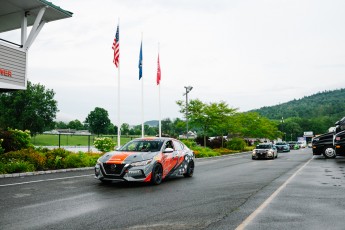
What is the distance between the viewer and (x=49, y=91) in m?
86.3

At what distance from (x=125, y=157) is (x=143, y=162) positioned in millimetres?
543

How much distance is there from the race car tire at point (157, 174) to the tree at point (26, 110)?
70.6 m

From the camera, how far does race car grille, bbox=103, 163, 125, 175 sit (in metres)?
10.6

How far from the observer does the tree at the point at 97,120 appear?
13125cm

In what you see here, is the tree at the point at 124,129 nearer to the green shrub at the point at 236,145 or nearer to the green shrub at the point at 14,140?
the green shrub at the point at 236,145

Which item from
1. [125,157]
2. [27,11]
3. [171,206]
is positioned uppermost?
[27,11]

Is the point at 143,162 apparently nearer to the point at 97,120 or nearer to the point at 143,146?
the point at 143,146

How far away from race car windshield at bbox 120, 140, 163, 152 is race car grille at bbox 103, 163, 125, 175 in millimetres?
1431

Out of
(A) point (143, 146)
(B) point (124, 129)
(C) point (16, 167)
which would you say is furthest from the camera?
(B) point (124, 129)

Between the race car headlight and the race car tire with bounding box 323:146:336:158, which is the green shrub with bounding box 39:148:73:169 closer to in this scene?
the race car headlight

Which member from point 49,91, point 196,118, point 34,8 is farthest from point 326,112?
point 34,8

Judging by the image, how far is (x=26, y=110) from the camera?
7944cm

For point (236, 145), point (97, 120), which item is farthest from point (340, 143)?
point (97, 120)

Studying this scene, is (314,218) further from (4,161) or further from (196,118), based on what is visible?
(196,118)
